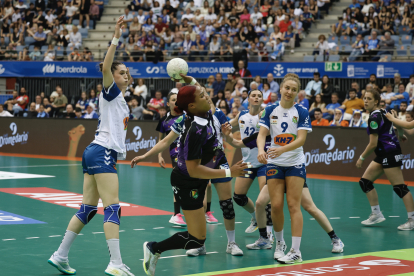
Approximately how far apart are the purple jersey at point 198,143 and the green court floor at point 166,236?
1.28m

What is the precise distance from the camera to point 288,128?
247 inches

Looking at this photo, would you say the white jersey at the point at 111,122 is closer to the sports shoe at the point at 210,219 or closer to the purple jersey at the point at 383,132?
the sports shoe at the point at 210,219

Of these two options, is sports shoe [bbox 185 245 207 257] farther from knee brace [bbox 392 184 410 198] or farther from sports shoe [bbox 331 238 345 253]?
knee brace [bbox 392 184 410 198]

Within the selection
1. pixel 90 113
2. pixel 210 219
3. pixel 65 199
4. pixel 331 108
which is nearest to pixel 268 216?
pixel 210 219

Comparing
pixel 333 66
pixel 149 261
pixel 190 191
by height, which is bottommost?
pixel 149 261

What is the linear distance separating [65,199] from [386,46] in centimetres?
1281

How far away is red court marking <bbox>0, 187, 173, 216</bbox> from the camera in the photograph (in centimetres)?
948

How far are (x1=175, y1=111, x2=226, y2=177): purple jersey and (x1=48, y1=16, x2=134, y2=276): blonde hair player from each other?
29.9 inches

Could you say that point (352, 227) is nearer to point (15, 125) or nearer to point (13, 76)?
point (15, 125)

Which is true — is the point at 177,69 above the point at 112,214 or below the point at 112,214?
above

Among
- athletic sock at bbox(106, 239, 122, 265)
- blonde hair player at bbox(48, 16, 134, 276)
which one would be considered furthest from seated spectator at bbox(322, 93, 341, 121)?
athletic sock at bbox(106, 239, 122, 265)

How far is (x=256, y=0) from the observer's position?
24375mm

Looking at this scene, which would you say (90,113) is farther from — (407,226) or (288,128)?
(288,128)

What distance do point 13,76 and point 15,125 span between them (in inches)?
191
